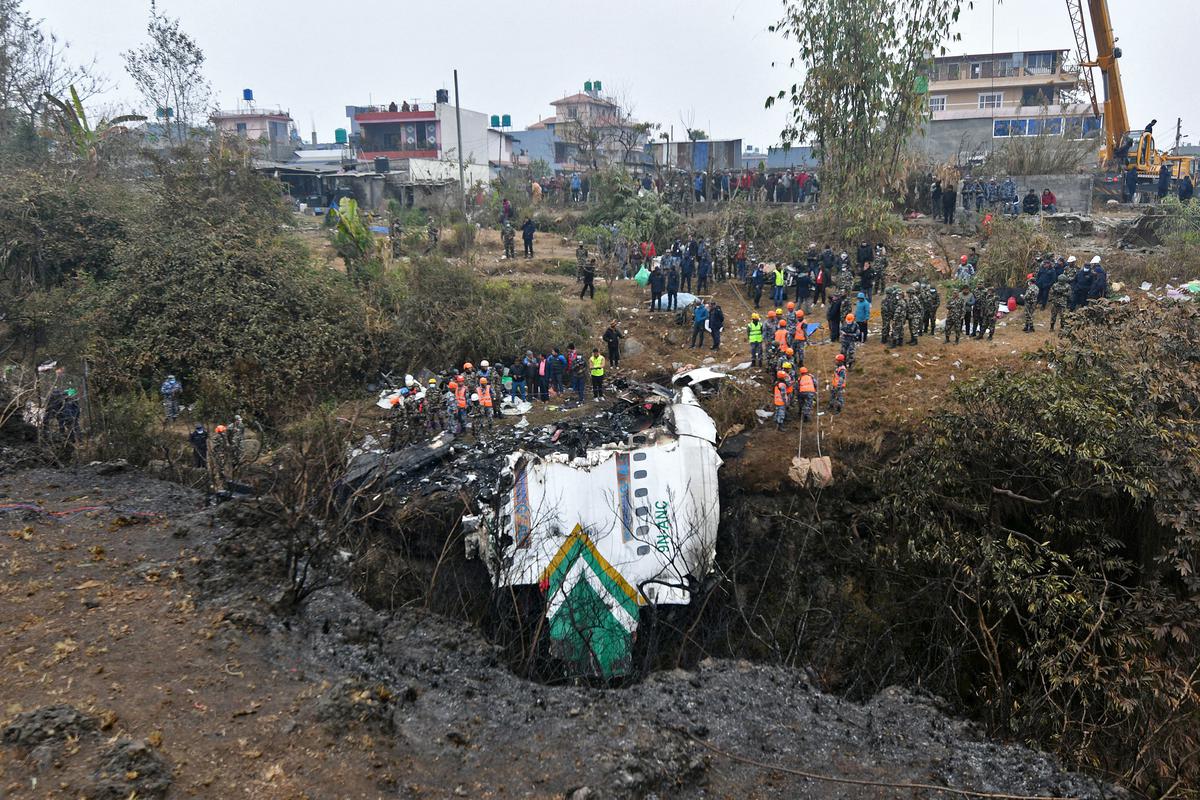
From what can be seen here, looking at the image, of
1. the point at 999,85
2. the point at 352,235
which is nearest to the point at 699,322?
the point at 352,235

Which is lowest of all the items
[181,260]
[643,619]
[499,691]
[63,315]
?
[643,619]

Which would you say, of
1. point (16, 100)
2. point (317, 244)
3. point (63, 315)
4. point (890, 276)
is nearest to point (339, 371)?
point (63, 315)

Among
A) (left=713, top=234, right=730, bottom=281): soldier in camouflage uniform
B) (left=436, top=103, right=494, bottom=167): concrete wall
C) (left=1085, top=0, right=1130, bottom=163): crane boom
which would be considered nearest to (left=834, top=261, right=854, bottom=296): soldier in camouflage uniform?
(left=713, top=234, right=730, bottom=281): soldier in camouflage uniform

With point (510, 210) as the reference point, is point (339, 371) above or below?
below

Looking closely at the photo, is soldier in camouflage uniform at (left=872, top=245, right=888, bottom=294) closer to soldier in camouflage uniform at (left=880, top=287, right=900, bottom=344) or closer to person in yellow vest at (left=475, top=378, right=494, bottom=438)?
soldier in camouflage uniform at (left=880, top=287, right=900, bottom=344)

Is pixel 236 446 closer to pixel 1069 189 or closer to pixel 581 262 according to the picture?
pixel 581 262

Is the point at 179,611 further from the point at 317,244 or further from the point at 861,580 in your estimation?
the point at 317,244
